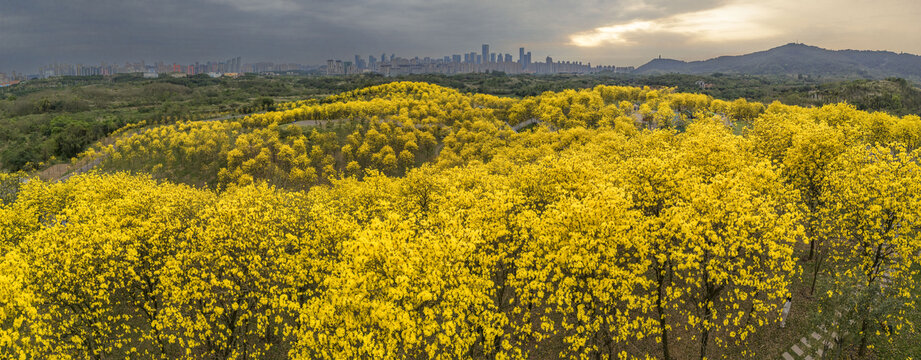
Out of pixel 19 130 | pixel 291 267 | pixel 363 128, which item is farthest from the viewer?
pixel 19 130

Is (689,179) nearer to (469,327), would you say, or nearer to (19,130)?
(469,327)

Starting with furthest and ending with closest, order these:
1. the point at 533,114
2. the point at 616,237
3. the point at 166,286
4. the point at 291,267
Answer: the point at 533,114, the point at 291,267, the point at 166,286, the point at 616,237

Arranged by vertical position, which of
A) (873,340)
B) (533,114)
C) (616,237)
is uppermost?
(533,114)

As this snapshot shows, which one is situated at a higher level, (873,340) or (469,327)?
(469,327)

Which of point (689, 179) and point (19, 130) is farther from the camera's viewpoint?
point (19, 130)

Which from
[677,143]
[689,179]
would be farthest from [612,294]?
[677,143]

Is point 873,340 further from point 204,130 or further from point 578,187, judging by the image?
point 204,130
